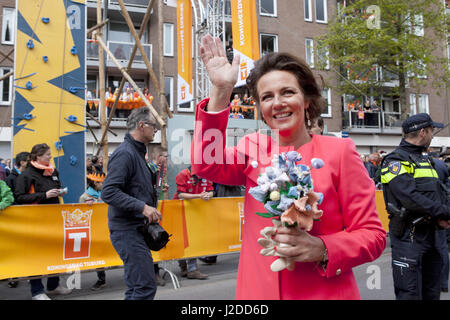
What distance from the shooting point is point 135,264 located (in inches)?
130

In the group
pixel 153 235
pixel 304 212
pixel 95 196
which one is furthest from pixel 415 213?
pixel 95 196

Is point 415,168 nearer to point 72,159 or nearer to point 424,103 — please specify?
→ point 72,159

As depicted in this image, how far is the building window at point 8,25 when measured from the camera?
773 inches

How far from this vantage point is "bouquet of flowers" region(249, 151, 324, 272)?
1253 millimetres

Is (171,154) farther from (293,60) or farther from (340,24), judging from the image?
(340,24)

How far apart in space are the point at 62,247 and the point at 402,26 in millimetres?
18744

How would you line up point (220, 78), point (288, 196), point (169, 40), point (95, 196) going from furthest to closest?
point (169, 40)
point (95, 196)
point (220, 78)
point (288, 196)

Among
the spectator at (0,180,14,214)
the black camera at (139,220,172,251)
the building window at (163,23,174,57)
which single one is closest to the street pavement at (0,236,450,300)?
the spectator at (0,180,14,214)

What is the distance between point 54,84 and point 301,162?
6.99m

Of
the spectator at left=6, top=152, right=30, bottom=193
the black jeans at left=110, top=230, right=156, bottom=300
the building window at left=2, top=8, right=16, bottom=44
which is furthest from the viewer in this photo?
the building window at left=2, top=8, right=16, bottom=44

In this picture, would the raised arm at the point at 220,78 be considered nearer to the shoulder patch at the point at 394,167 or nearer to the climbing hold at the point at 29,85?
the shoulder patch at the point at 394,167

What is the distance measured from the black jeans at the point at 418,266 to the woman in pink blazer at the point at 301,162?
7.80ft

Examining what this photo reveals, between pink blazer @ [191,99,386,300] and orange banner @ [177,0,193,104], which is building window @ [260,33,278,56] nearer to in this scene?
orange banner @ [177,0,193,104]

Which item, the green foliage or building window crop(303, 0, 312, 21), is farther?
building window crop(303, 0, 312, 21)
